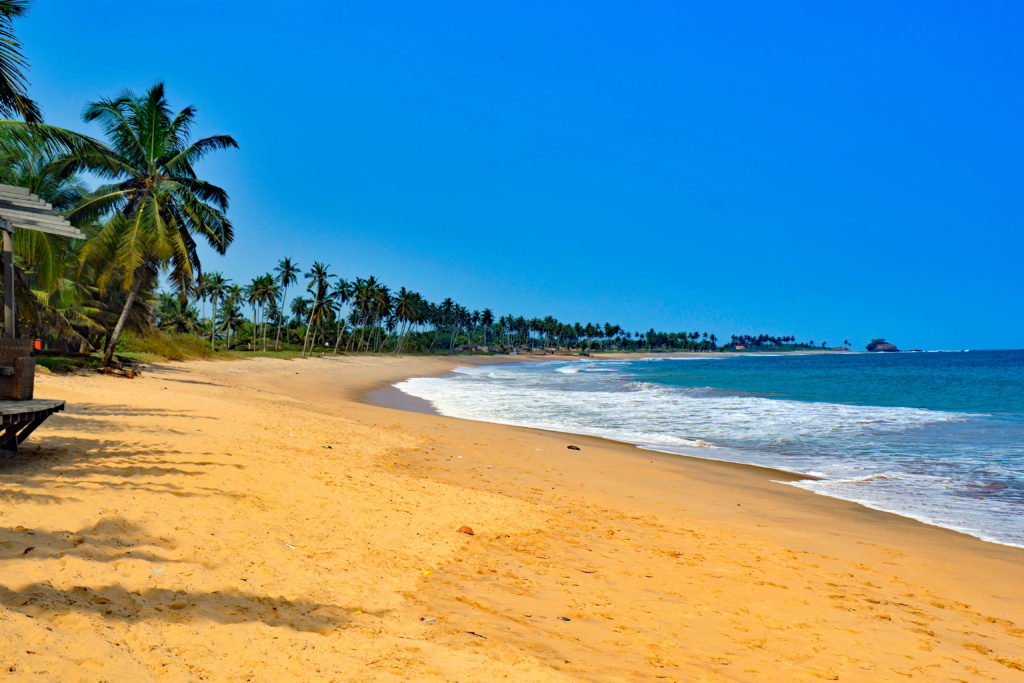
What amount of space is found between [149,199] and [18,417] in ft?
56.5

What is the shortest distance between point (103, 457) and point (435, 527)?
3.96m

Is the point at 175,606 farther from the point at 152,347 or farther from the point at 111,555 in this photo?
the point at 152,347

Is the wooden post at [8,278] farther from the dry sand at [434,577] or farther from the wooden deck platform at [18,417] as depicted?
the dry sand at [434,577]

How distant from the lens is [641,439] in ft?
55.2

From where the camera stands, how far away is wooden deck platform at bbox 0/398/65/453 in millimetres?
5750

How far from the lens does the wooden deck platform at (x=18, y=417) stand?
5750 mm

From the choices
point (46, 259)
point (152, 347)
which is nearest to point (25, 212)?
point (46, 259)

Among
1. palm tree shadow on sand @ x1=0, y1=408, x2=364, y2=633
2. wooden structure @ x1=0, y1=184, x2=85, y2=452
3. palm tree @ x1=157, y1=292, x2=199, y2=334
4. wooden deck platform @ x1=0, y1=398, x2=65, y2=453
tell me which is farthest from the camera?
palm tree @ x1=157, y1=292, x2=199, y2=334

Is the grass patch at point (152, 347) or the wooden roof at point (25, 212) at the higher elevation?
the wooden roof at point (25, 212)

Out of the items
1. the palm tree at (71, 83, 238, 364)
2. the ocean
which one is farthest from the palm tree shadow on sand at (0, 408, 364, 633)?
the palm tree at (71, 83, 238, 364)

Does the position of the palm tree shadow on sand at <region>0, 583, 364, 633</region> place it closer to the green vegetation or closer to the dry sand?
the dry sand

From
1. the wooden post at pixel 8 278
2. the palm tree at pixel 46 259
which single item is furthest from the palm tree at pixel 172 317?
the wooden post at pixel 8 278

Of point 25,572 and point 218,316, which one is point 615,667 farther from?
point 218,316

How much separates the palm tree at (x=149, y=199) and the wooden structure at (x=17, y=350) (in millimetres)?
13923
